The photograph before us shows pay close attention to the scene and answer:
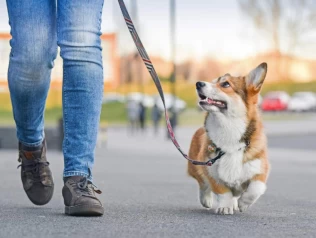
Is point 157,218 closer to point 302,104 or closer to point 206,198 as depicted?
point 206,198

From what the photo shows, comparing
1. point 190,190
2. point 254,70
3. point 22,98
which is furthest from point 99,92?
point 190,190

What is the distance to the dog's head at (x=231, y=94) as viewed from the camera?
18.5ft

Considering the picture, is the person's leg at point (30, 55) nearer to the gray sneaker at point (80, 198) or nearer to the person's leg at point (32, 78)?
the person's leg at point (32, 78)

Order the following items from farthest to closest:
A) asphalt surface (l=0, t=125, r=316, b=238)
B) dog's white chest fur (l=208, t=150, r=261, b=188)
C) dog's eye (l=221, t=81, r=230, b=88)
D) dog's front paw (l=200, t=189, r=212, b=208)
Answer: dog's front paw (l=200, t=189, r=212, b=208) < dog's eye (l=221, t=81, r=230, b=88) < dog's white chest fur (l=208, t=150, r=261, b=188) < asphalt surface (l=0, t=125, r=316, b=238)

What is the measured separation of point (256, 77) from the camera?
5.66 m

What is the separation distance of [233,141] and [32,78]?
1.35m

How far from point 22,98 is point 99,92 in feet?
1.62

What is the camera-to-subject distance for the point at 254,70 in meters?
5.66

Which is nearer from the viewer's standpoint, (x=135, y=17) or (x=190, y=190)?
(x=190, y=190)

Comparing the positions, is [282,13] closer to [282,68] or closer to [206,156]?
[282,68]

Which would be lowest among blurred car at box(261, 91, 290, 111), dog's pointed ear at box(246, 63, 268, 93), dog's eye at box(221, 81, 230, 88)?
blurred car at box(261, 91, 290, 111)

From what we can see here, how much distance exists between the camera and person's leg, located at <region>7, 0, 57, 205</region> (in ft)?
15.7

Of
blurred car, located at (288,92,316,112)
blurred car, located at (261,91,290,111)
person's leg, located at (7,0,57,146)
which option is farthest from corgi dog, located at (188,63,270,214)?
blurred car, located at (288,92,316,112)

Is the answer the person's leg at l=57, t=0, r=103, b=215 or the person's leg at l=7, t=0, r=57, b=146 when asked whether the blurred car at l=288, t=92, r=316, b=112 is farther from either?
the person's leg at l=57, t=0, r=103, b=215
